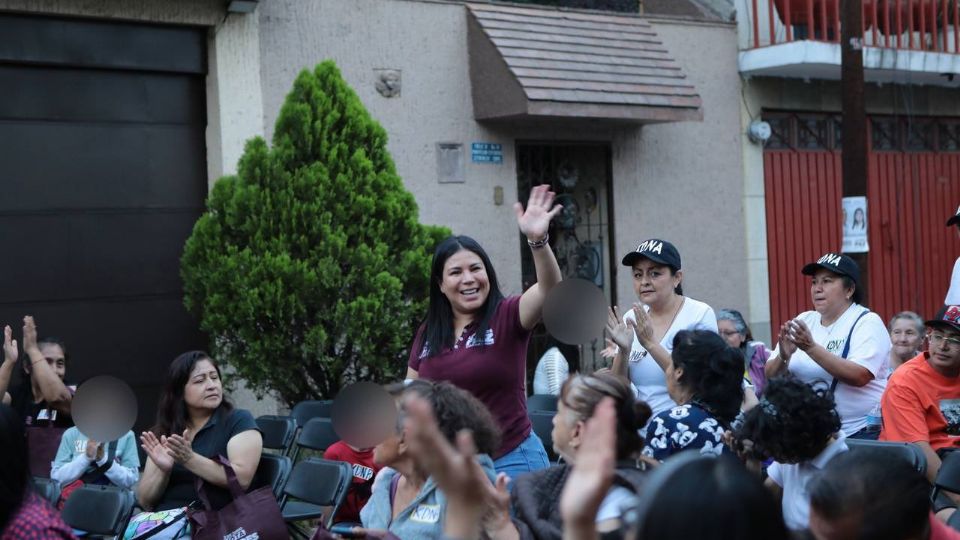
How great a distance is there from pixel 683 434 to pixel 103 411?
10.3ft

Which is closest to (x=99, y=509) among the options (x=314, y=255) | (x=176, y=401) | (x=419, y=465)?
(x=176, y=401)

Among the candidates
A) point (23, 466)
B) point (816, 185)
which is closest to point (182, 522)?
point (23, 466)

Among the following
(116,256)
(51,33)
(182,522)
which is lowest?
(182,522)

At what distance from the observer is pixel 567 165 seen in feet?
37.4

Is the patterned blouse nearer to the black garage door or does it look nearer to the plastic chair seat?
the plastic chair seat

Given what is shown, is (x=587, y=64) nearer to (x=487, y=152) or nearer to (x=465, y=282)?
(x=487, y=152)

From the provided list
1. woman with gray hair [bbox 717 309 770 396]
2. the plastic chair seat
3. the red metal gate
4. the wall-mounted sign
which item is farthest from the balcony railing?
the plastic chair seat

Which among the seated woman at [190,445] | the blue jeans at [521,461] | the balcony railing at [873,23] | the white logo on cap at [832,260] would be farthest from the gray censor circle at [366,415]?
the balcony railing at [873,23]

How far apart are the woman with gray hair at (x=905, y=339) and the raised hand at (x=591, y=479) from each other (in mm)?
5880

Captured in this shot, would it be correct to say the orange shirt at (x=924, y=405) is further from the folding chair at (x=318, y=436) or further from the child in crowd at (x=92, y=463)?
the child in crowd at (x=92, y=463)

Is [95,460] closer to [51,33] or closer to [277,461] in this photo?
[277,461]

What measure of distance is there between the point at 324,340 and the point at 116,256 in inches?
81.6

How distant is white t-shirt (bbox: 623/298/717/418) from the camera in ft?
17.3

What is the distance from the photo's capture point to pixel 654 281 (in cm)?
552
